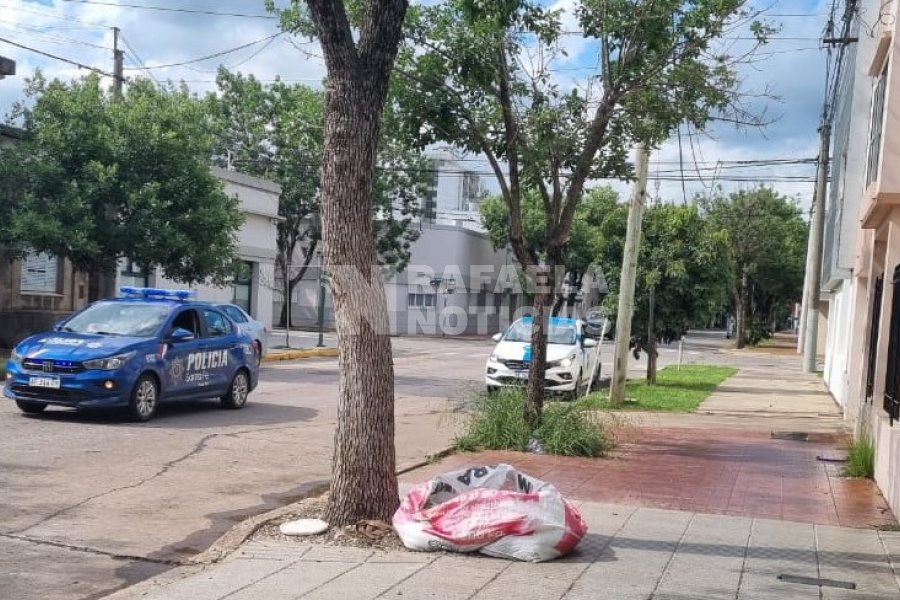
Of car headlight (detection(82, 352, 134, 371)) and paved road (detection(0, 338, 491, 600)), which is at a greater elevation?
car headlight (detection(82, 352, 134, 371))

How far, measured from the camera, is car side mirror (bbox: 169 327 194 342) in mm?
13344

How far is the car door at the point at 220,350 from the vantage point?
46.2ft

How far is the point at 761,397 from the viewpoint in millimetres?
21562

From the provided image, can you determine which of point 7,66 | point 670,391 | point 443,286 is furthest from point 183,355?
point 443,286

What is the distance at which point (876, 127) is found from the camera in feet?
41.2

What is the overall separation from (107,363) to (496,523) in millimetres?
7254

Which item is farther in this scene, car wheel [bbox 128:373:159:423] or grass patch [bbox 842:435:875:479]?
car wheel [bbox 128:373:159:423]

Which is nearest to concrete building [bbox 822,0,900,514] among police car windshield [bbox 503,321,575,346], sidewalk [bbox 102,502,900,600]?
sidewalk [bbox 102,502,900,600]

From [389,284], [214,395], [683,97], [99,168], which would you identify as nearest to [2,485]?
[214,395]

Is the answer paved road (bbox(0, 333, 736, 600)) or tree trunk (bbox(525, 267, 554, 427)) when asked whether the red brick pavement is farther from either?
paved road (bbox(0, 333, 736, 600))

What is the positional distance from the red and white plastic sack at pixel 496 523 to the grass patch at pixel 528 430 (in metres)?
4.75

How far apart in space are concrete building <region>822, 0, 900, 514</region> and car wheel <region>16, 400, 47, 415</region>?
390 inches

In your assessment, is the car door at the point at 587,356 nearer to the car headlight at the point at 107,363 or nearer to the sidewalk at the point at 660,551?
the sidewalk at the point at 660,551

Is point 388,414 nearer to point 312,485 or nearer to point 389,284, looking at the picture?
point 312,485
